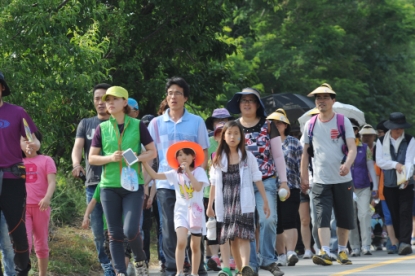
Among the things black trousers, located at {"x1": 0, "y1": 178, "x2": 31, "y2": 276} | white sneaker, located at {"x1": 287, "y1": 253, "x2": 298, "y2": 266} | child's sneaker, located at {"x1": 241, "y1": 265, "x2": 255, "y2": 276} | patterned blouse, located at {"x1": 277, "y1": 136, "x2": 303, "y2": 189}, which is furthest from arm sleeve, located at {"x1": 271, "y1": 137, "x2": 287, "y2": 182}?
black trousers, located at {"x1": 0, "y1": 178, "x2": 31, "y2": 276}

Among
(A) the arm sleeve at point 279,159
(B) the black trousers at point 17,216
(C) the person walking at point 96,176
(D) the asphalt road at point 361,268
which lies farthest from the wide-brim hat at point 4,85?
(D) the asphalt road at point 361,268

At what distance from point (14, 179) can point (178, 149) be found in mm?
1809

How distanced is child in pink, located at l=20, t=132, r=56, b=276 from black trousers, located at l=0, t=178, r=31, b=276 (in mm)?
1050

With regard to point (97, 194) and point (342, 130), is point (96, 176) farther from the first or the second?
point (342, 130)

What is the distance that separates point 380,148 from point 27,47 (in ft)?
21.4

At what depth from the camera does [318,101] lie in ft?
41.0

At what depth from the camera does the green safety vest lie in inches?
364

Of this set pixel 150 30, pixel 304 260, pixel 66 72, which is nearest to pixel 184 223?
pixel 66 72

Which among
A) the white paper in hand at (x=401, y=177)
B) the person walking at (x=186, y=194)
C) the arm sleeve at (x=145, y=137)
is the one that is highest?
the white paper in hand at (x=401, y=177)

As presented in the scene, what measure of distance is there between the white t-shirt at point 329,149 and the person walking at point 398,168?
10.7 feet

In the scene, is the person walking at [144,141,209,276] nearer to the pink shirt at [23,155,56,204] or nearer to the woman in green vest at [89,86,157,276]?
the woman in green vest at [89,86,157,276]

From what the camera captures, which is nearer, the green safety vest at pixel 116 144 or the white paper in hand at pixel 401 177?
the green safety vest at pixel 116 144

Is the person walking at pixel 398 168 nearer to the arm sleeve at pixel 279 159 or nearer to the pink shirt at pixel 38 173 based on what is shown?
the arm sleeve at pixel 279 159

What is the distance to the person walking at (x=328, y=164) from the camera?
12.5 meters
